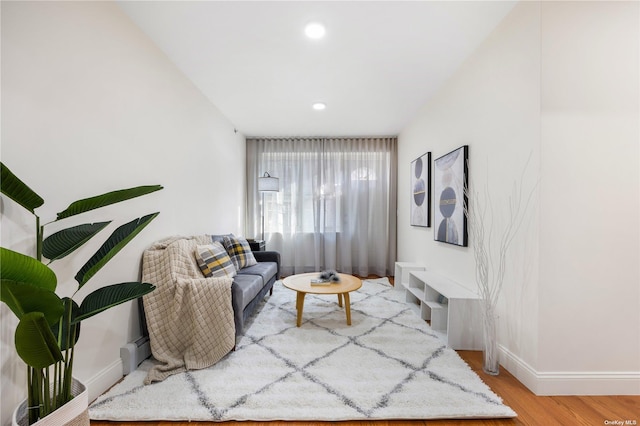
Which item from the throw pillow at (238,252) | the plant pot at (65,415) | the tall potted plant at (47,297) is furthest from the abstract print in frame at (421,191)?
the plant pot at (65,415)

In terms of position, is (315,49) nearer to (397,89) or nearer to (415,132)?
(397,89)

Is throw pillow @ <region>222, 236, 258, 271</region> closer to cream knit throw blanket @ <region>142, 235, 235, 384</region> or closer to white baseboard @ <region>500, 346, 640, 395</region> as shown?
cream knit throw blanket @ <region>142, 235, 235, 384</region>

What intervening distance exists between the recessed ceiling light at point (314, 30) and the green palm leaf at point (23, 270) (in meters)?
2.18

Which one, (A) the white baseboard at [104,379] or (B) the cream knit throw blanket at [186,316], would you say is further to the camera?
(B) the cream knit throw blanket at [186,316]

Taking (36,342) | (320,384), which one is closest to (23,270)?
(36,342)

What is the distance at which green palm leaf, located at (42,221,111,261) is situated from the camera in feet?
4.12

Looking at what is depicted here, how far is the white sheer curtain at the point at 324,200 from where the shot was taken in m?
5.13

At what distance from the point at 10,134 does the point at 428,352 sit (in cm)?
292

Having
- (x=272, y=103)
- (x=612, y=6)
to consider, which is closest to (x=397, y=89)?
(x=272, y=103)

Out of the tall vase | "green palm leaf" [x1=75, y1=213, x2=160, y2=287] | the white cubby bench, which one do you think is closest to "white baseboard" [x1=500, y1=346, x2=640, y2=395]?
the tall vase

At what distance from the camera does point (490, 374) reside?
1984 millimetres

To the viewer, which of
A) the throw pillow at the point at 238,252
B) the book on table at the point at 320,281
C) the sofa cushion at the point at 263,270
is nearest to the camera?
the book on table at the point at 320,281

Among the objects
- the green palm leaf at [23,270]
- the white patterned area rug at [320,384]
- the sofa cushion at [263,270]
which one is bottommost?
the white patterned area rug at [320,384]

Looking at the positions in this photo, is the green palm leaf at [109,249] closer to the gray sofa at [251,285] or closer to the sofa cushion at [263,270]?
the gray sofa at [251,285]
